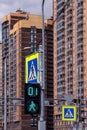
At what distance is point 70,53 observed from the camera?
3883 inches

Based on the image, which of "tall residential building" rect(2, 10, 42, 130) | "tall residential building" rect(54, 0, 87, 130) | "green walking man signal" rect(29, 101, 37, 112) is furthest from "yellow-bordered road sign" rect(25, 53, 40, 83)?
"tall residential building" rect(54, 0, 87, 130)

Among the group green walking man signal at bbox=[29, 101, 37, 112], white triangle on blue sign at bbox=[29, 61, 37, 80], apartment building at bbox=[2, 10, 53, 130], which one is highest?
apartment building at bbox=[2, 10, 53, 130]

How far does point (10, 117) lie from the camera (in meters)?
109

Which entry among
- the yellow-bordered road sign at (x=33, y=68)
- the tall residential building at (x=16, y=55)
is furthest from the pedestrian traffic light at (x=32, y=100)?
the tall residential building at (x=16, y=55)

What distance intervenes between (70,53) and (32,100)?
279 feet

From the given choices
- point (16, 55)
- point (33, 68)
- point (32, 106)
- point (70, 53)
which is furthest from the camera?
point (16, 55)

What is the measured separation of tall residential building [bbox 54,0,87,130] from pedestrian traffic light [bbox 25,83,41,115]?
76.2 meters

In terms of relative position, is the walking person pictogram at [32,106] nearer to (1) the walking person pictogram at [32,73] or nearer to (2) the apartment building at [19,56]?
(1) the walking person pictogram at [32,73]

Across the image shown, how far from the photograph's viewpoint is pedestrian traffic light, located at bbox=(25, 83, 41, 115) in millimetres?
13656

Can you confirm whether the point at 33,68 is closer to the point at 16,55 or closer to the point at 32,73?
the point at 32,73

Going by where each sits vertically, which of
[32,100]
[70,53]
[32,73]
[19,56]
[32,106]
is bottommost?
[32,106]

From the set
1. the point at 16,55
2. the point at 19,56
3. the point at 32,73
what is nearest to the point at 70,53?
the point at 19,56

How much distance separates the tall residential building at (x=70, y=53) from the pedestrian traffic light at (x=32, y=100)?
76240 mm

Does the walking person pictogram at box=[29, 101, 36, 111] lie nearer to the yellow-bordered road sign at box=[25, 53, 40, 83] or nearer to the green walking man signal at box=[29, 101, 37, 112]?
the green walking man signal at box=[29, 101, 37, 112]
